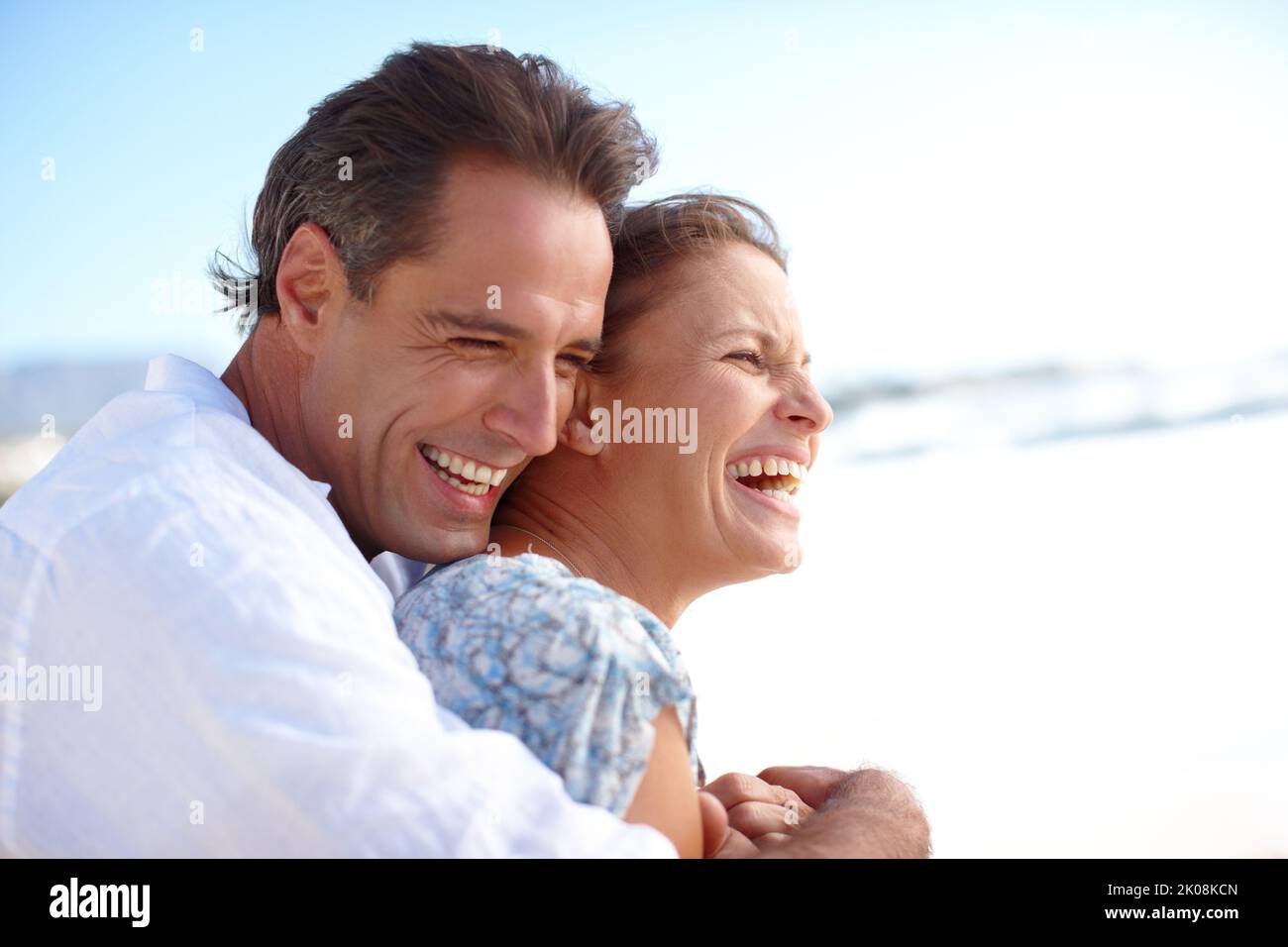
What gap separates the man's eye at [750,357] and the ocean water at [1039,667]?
1612mm

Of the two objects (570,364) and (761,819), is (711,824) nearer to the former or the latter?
(761,819)

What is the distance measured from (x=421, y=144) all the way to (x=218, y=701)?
1.38m

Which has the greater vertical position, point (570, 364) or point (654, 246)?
point (654, 246)

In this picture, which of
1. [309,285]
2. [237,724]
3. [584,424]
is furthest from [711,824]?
[309,285]

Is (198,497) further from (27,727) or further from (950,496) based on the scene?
(950,496)

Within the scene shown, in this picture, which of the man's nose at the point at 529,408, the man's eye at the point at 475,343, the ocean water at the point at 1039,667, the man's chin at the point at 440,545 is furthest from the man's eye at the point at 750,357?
the ocean water at the point at 1039,667

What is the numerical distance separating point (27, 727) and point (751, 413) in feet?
5.67

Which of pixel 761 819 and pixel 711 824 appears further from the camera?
pixel 761 819

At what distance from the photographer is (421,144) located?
102 inches

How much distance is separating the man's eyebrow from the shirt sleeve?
666 millimetres

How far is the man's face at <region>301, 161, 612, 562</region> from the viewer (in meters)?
2.49

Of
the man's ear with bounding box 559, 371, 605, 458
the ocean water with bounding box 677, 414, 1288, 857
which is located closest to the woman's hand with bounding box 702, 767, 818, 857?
the man's ear with bounding box 559, 371, 605, 458

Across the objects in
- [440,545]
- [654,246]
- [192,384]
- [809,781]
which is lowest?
[809,781]
